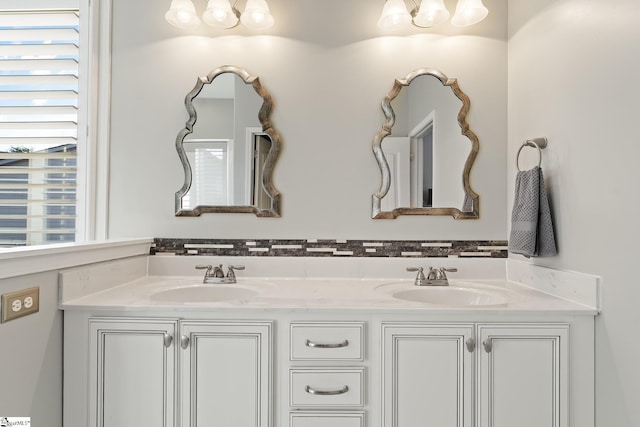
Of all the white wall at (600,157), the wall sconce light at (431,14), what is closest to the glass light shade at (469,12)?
the wall sconce light at (431,14)

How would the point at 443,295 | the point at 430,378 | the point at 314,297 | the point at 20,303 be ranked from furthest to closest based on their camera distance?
the point at 443,295
the point at 314,297
the point at 430,378
the point at 20,303

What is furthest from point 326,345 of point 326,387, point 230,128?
point 230,128

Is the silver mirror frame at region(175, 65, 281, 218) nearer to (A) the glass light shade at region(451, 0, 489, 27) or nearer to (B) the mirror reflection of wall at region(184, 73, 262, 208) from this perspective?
(B) the mirror reflection of wall at region(184, 73, 262, 208)

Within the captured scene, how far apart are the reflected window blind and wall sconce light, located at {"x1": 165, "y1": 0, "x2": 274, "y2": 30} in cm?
59

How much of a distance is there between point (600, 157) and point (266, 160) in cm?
142

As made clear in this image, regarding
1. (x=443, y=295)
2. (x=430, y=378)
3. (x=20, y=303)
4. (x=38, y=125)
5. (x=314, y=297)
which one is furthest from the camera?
(x=38, y=125)

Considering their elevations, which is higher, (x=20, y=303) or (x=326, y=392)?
(x=20, y=303)

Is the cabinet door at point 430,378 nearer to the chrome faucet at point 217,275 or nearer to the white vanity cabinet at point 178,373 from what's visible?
the white vanity cabinet at point 178,373

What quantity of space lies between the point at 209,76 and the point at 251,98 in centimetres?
25

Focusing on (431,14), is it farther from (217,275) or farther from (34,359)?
(34,359)

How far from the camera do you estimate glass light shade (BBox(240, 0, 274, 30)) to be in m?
1.80

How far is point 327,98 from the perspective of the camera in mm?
1911

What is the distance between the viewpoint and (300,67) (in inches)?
75.5

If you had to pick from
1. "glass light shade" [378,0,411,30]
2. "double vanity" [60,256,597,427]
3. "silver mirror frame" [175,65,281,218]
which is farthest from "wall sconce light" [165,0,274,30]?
"double vanity" [60,256,597,427]
